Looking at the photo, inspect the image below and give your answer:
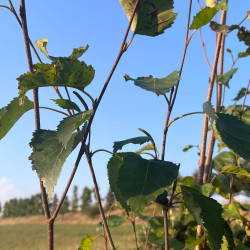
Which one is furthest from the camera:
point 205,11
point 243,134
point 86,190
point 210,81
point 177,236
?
point 86,190

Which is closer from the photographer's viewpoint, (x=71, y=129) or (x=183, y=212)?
(x=71, y=129)

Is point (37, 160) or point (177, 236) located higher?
point (37, 160)

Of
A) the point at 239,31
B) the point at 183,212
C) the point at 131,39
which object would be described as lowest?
the point at 183,212

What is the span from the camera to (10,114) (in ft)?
3.17

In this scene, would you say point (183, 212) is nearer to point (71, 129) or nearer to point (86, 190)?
point (71, 129)

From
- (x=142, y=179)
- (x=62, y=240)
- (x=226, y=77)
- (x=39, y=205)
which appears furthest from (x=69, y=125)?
(x=39, y=205)

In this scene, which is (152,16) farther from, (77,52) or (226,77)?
(226,77)

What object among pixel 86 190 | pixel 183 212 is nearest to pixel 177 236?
pixel 183 212

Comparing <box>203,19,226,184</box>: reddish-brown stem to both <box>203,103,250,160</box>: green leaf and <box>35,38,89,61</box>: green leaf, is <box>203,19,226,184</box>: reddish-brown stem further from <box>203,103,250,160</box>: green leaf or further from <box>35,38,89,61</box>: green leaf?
<box>35,38,89,61</box>: green leaf

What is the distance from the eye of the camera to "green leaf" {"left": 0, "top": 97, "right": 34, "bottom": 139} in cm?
96

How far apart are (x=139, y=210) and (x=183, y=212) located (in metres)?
1.28

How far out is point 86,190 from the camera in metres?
24.9

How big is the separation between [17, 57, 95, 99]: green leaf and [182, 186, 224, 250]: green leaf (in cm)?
52

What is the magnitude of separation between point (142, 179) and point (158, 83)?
10.8 inches
